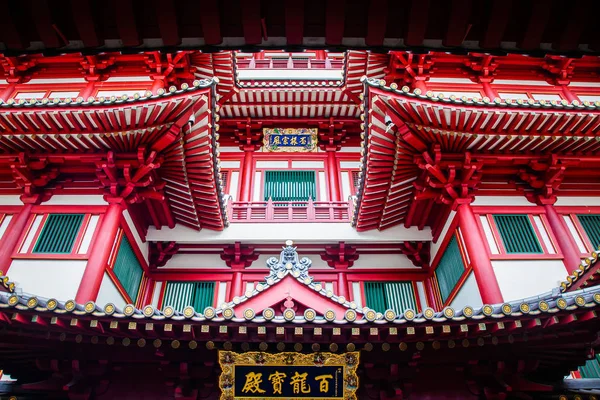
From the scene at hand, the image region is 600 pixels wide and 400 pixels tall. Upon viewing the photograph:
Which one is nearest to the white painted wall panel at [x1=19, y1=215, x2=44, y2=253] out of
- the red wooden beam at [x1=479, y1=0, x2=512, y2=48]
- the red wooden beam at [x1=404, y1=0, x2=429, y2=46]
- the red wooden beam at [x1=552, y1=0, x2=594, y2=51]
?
the red wooden beam at [x1=404, y1=0, x2=429, y2=46]

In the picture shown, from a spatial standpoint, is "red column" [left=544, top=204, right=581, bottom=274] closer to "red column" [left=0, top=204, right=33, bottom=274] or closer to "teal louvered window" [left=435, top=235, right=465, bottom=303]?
"teal louvered window" [left=435, top=235, right=465, bottom=303]

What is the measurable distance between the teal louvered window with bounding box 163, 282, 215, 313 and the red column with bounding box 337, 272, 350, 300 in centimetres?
364

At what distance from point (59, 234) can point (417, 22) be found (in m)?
9.72

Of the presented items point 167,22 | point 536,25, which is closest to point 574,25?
point 536,25

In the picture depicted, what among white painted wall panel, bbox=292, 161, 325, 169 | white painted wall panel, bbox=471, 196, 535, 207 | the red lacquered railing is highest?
white painted wall panel, bbox=292, 161, 325, 169

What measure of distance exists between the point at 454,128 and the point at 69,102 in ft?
27.9

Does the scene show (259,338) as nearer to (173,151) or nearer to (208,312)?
(208,312)

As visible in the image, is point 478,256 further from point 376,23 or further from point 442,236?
point 376,23

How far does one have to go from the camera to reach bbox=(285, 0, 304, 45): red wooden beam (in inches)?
131

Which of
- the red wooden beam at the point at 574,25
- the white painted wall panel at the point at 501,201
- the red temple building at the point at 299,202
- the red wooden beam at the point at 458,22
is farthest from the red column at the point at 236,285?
the red wooden beam at the point at 574,25

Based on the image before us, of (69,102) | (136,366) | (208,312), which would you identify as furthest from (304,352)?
(69,102)

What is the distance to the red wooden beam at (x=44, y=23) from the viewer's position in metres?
3.23

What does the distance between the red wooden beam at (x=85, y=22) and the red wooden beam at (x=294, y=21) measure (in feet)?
4.91

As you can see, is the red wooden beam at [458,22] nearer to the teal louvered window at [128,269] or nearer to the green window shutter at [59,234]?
the teal louvered window at [128,269]
